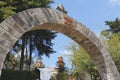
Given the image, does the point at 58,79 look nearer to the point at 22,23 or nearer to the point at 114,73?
the point at 114,73

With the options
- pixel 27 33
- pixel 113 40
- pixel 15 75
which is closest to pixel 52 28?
pixel 15 75

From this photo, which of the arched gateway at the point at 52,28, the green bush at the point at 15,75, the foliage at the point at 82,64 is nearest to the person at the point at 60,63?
the foliage at the point at 82,64

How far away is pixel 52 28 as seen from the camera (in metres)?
8.62

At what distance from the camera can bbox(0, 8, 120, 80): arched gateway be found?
7.05 meters

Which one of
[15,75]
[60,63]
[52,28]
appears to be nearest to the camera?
[52,28]

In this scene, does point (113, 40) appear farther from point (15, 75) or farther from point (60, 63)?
point (15, 75)

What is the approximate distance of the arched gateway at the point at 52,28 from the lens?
Answer: 705 centimetres

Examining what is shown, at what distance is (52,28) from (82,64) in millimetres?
14678

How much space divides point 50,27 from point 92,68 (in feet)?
47.9

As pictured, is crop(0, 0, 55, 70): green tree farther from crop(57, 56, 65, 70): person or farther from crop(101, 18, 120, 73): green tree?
crop(101, 18, 120, 73): green tree

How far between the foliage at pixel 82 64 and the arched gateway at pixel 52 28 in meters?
12.7

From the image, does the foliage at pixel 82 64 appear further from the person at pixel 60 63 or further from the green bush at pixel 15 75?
the green bush at pixel 15 75

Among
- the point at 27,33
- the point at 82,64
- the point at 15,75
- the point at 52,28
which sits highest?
the point at 27,33

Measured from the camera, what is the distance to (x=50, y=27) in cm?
853
